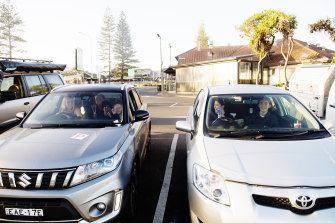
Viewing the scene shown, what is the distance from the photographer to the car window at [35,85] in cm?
635

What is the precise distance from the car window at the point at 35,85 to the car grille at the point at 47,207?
4561 millimetres

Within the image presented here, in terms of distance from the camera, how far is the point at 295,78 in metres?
8.24

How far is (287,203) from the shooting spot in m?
2.10

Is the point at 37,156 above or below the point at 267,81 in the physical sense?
below

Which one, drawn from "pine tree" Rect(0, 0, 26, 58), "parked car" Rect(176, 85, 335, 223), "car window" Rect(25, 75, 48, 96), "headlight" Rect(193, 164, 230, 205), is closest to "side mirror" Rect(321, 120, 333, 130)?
"parked car" Rect(176, 85, 335, 223)

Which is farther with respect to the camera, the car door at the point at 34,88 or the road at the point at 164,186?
the car door at the point at 34,88

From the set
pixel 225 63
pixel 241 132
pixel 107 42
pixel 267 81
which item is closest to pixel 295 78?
pixel 241 132

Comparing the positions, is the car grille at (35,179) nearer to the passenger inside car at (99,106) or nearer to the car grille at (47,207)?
the car grille at (47,207)

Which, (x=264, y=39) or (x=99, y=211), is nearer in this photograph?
(x=99, y=211)

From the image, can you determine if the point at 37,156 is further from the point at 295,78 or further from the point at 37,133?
the point at 295,78

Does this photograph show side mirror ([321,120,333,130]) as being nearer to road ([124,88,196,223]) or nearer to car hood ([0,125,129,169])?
road ([124,88,196,223])

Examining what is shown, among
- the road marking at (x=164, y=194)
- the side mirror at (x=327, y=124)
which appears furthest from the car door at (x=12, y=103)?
the side mirror at (x=327, y=124)

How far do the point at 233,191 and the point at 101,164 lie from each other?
1.34 metres

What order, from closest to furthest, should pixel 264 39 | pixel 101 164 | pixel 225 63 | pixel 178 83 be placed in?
pixel 101 164, pixel 264 39, pixel 225 63, pixel 178 83
